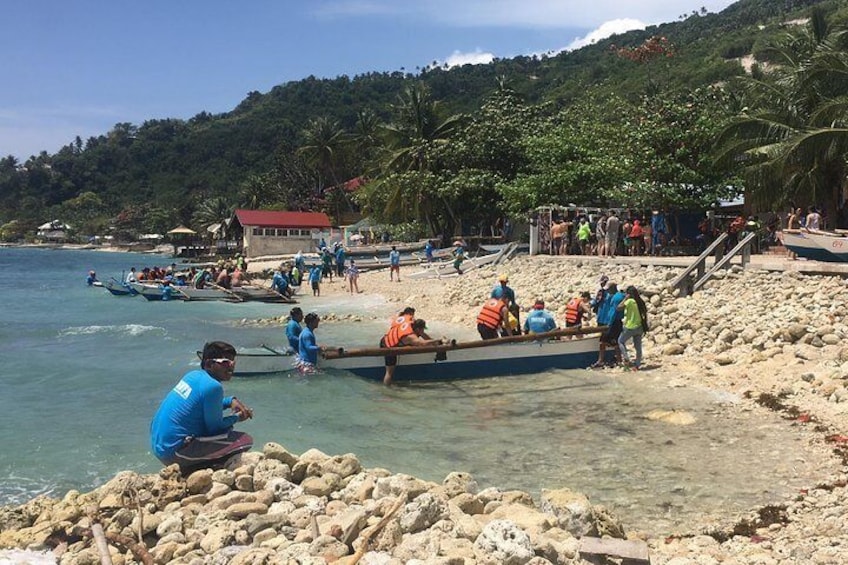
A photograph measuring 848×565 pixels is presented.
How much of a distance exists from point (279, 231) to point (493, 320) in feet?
146

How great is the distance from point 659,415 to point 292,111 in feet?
485

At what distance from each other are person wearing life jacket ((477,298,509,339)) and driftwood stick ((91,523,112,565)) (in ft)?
33.1

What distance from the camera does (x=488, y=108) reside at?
39250 mm

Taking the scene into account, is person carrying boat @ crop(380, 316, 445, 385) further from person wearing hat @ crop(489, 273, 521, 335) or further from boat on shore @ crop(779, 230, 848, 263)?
boat on shore @ crop(779, 230, 848, 263)

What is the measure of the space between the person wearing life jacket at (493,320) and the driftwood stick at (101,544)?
10101mm

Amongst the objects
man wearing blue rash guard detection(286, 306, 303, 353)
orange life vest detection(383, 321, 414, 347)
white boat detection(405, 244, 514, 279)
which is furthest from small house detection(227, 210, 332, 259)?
orange life vest detection(383, 321, 414, 347)

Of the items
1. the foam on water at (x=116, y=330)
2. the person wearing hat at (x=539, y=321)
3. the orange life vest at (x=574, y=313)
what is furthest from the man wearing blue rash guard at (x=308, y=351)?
the foam on water at (x=116, y=330)

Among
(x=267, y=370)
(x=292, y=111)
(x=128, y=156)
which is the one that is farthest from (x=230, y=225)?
Answer: (x=128, y=156)

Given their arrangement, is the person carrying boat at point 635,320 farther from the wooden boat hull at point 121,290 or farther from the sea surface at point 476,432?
the wooden boat hull at point 121,290

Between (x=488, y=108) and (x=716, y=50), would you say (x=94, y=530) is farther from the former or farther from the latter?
(x=716, y=50)

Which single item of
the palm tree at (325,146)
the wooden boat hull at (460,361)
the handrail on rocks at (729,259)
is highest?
the palm tree at (325,146)

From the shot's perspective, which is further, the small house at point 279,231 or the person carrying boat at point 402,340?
the small house at point 279,231

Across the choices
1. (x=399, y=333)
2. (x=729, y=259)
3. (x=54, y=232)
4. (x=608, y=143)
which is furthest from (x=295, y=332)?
(x=54, y=232)

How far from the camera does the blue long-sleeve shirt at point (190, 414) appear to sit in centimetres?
632
